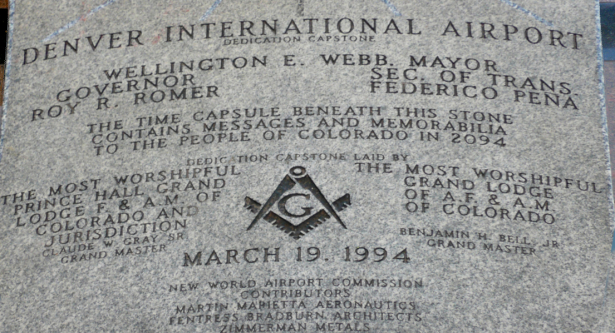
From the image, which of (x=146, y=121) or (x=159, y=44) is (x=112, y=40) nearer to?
(x=159, y=44)

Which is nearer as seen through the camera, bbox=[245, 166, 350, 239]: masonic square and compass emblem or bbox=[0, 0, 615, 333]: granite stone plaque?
bbox=[0, 0, 615, 333]: granite stone plaque

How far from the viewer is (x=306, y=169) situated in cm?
652

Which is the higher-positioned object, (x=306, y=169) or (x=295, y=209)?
(x=306, y=169)

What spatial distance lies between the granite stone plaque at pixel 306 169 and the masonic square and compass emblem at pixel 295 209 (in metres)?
0.01

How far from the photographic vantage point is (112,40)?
7.33 m

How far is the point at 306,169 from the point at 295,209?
12.9 inches

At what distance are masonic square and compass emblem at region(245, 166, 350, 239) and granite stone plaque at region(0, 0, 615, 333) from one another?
0.05 feet

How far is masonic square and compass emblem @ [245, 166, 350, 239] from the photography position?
6.34m

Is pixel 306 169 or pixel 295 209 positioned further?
pixel 306 169

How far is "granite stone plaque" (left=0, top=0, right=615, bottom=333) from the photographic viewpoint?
20.0 ft

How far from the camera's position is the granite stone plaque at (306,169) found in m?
6.09

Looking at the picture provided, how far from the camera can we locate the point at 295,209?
640 centimetres

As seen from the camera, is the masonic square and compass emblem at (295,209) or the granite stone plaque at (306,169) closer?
the granite stone plaque at (306,169)

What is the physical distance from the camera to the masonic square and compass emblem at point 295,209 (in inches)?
249
